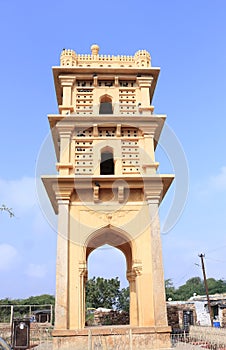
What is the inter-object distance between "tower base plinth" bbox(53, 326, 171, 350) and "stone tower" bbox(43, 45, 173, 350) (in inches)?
1.2

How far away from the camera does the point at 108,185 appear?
13.8 metres

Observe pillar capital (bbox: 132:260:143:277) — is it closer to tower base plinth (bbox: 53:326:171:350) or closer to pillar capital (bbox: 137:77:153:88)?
tower base plinth (bbox: 53:326:171:350)

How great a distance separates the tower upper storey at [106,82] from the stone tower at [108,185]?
43mm

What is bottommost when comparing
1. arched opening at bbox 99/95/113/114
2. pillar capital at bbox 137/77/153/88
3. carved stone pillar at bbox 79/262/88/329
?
carved stone pillar at bbox 79/262/88/329

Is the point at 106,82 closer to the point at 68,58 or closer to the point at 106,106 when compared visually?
the point at 106,106

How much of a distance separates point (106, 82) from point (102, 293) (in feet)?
80.0

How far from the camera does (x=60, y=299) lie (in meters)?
12.0

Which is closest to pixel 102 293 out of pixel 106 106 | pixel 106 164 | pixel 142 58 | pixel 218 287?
pixel 106 164

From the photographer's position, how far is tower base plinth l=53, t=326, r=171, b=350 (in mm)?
11414

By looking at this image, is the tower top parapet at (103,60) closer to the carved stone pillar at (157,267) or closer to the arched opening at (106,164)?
the arched opening at (106,164)

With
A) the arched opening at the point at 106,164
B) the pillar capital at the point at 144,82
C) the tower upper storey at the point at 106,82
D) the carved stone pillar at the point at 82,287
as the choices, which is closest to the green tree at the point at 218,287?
the arched opening at the point at 106,164

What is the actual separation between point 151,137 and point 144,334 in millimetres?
7338

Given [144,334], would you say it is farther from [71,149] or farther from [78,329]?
[71,149]

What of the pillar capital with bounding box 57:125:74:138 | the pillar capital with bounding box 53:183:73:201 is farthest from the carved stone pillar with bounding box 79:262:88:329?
the pillar capital with bounding box 57:125:74:138
